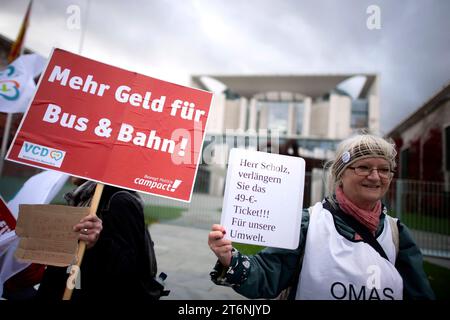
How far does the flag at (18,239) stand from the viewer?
6.12 ft

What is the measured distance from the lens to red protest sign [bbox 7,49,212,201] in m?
1.55

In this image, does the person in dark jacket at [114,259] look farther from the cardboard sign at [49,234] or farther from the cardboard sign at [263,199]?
the cardboard sign at [263,199]

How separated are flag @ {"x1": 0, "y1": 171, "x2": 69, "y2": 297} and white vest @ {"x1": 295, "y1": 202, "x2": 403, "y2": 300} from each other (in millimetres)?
1990

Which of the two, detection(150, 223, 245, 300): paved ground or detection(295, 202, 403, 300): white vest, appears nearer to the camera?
detection(295, 202, 403, 300): white vest

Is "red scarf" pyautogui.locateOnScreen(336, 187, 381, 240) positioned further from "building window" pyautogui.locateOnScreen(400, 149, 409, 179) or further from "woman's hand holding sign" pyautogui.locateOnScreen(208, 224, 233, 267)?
"building window" pyautogui.locateOnScreen(400, 149, 409, 179)

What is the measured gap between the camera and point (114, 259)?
1.51 meters

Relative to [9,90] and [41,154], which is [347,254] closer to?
[41,154]

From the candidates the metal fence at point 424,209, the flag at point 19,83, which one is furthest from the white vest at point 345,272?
the metal fence at point 424,209

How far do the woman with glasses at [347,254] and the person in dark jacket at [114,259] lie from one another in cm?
59

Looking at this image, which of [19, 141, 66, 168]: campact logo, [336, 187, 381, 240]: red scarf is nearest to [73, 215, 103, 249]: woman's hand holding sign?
[19, 141, 66, 168]: campact logo

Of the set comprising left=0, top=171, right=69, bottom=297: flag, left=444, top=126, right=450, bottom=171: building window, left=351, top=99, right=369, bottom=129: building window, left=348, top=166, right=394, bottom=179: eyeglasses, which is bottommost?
left=0, top=171, right=69, bottom=297: flag

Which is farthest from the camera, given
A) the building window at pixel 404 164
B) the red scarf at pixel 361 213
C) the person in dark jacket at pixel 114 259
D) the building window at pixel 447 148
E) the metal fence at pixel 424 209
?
the building window at pixel 404 164

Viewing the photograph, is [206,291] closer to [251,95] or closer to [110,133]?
[110,133]
